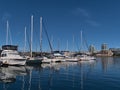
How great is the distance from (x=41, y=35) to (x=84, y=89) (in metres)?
53.5

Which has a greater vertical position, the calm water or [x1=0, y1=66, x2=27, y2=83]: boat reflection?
[x1=0, y1=66, x2=27, y2=83]: boat reflection

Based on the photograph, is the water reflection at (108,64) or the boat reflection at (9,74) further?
the water reflection at (108,64)

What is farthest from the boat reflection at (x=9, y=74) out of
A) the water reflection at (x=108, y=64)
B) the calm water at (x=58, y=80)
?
the water reflection at (x=108, y=64)

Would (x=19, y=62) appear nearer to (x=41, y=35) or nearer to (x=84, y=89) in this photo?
(x=41, y=35)

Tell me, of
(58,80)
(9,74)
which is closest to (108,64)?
(9,74)

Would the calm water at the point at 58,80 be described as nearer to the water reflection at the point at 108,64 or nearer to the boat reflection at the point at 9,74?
the boat reflection at the point at 9,74

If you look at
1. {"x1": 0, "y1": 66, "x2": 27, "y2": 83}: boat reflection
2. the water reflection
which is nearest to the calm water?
{"x1": 0, "y1": 66, "x2": 27, "y2": 83}: boat reflection

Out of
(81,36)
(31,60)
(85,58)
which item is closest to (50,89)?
(31,60)

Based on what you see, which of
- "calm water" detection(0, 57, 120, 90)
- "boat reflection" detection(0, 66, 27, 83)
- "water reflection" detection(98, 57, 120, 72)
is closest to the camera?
"calm water" detection(0, 57, 120, 90)

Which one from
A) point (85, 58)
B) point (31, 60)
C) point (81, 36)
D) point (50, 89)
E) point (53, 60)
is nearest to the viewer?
point (50, 89)

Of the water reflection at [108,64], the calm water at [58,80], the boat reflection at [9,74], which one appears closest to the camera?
the calm water at [58,80]

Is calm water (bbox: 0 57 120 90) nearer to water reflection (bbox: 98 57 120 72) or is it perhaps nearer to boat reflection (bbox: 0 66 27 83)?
boat reflection (bbox: 0 66 27 83)

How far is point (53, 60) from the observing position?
77.6m

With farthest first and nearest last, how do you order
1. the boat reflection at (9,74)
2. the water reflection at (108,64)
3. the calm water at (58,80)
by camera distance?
1. the water reflection at (108,64)
2. the boat reflection at (9,74)
3. the calm water at (58,80)
